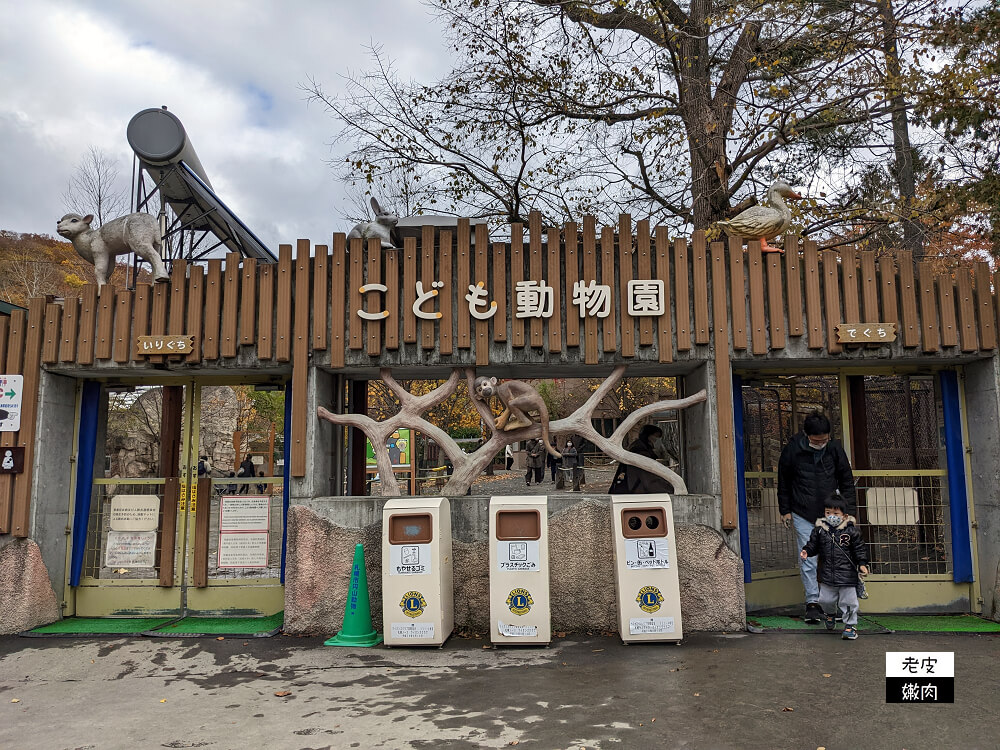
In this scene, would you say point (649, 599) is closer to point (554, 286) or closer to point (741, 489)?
point (741, 489)

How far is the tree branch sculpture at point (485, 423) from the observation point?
624 centimetres

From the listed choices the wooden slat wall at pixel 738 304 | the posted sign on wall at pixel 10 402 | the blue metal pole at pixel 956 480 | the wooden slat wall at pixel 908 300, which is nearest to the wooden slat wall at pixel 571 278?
the wooden slat wall at pixel 738 304

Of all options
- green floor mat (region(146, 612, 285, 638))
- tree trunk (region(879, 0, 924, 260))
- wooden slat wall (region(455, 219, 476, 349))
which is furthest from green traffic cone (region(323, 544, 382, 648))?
tree trunk (region(879, 0, 924, 260))

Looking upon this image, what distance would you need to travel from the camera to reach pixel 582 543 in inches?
234

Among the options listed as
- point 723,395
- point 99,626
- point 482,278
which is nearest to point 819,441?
point 723,395

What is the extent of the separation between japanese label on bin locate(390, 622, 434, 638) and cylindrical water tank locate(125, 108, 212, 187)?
6.10 m

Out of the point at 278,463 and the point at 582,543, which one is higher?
the point at 278,463

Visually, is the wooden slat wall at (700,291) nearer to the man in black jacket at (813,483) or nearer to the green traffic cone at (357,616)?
the man in black jacket at (813,483)

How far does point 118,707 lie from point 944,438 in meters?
7.39

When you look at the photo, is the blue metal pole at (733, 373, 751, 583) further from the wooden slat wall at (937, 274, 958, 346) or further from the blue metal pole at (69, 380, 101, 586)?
the blue metal pole at (69, 380, 101, 586)

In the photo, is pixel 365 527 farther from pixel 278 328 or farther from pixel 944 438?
pixel 944 438

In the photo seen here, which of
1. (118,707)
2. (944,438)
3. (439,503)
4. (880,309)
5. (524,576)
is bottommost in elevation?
(118,707)

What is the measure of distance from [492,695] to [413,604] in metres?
1.30

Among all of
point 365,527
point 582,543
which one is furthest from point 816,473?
point 365,527
